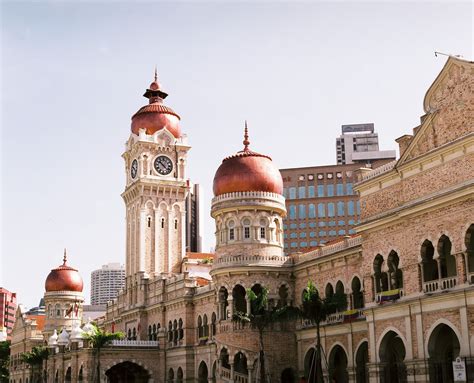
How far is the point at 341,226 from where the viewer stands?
4552 inches

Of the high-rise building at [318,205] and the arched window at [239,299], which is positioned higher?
the high-rise building at [318,205]

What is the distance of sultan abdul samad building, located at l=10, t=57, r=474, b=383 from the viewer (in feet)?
109

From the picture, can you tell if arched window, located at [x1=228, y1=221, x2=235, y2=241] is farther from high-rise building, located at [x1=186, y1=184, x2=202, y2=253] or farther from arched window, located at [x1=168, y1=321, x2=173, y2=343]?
high-rise building, located at [x1=186, y1=184, x2=202, y2=253]

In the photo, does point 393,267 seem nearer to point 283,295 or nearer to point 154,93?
point 283,295

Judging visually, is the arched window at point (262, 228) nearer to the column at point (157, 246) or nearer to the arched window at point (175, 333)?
the arched window at point (175, 333)

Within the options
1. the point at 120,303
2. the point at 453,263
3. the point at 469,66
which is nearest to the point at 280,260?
the point at 453,263

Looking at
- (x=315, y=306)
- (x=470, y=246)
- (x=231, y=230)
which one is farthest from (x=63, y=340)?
(x=470, y=246)

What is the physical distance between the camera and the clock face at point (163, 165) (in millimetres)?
73781

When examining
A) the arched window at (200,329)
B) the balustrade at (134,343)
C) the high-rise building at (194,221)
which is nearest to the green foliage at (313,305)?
the arched window at (200,329)

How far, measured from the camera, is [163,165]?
74.1m

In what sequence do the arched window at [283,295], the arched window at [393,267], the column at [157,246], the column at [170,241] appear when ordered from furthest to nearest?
the column at [170,241]
the column at [157,246]
the arched window at [283,295]
the arched window at [393,267]

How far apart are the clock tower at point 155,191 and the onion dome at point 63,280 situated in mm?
19349

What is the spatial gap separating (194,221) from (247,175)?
371ft

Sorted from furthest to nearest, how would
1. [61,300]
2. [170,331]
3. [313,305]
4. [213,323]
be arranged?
1. [61,300]
2. [170,331]
3. [213,323]
4. [313,305]
